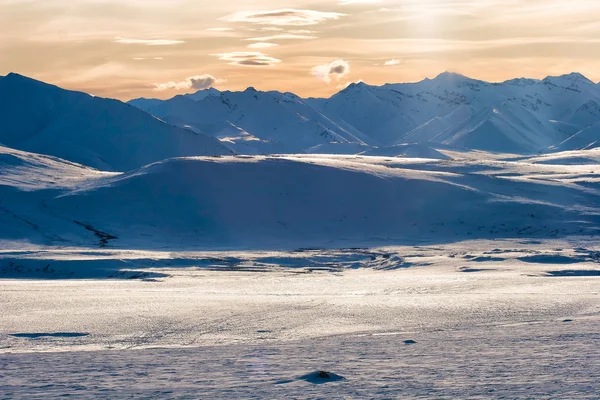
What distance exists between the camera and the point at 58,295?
30609mm

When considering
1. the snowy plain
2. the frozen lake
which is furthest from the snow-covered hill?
the frozen lake

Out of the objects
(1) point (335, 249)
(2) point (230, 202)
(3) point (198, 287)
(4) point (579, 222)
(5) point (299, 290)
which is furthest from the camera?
(2) point (230, 202)

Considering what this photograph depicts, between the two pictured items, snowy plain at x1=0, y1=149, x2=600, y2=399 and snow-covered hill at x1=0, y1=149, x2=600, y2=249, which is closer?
snowy plain at x1=0, y1=149, x2=600, y2=399

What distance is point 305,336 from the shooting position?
20.8 meters

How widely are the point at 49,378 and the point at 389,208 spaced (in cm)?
5719

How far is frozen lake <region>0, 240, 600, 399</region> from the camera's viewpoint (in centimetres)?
1481

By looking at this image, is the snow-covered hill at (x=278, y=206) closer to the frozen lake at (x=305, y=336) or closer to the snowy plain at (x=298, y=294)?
the snowy plain at (x=298, y=294)

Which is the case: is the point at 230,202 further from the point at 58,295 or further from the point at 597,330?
the point at 597,330

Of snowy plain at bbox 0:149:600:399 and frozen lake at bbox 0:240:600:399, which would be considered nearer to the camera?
frozen lake at bbox 0:240:600:399

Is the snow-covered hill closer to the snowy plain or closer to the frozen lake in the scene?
the snowy plain

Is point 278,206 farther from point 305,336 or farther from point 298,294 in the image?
point 305,336

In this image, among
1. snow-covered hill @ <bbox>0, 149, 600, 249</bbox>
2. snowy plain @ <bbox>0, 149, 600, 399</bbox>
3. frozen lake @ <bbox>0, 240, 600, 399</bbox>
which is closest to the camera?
frozen lake @ <bbox>0, 240, 600, 399</bbox>

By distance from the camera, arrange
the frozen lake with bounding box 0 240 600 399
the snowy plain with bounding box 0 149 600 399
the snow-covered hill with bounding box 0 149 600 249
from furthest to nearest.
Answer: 1. the snow-covered hill with bounding box 0 149 600 249
2. the snowy plain with bounding box 0 149 600 399
3. the frozen lake with bounding box 0 240 600 399

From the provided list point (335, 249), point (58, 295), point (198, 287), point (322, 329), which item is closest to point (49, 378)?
point (322, 329)
